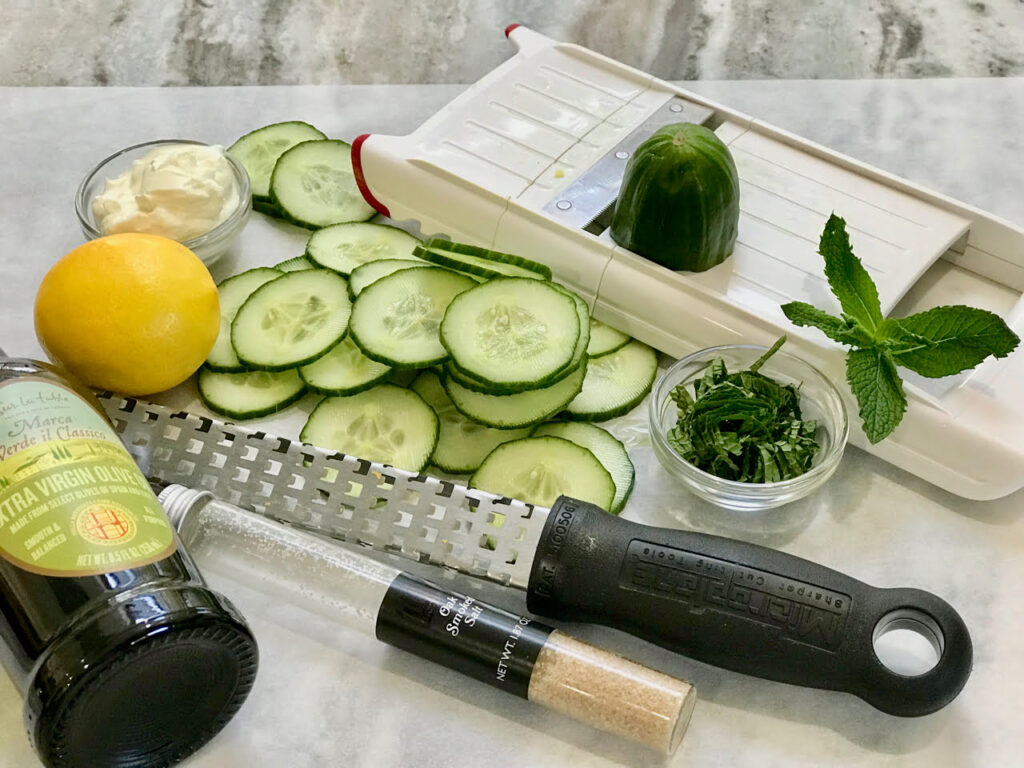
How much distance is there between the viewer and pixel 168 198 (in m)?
1.53

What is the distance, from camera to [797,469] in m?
1.28

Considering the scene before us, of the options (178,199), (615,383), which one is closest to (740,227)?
(615,383)

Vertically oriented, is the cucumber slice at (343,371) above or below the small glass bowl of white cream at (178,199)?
below

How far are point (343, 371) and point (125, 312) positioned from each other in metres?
0.26

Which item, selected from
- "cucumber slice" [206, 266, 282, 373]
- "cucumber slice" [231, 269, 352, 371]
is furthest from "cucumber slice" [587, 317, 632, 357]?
"cucumber slice" [206, 266, 282, 373]

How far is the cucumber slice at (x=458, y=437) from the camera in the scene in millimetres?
1363

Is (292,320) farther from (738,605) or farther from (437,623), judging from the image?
(738,605)

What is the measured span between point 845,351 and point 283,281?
2.34 feet

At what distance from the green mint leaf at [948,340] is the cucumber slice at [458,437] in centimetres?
45

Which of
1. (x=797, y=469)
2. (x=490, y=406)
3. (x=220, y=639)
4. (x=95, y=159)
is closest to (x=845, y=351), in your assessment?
(x=797, y=469)

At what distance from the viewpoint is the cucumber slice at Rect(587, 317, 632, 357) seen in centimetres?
148

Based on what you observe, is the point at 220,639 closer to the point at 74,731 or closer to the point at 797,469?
the point at 74,731

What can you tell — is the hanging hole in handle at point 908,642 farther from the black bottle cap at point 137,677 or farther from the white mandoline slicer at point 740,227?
the black bottle cap at point 137,677

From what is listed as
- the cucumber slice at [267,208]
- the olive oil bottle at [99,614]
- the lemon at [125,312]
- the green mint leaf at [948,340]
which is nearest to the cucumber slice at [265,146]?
the cucumber slice at [267,208]
